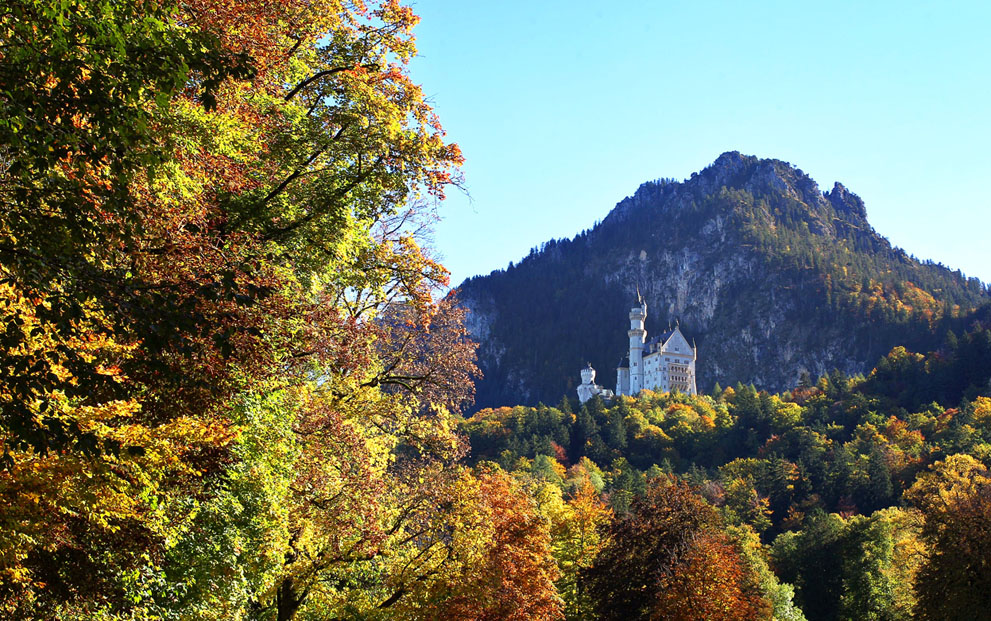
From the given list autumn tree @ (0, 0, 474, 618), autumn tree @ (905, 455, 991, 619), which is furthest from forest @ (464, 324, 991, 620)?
autumn tree @ (0, 0, 474, 618)

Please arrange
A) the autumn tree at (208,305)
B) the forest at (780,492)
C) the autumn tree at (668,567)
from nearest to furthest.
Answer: the autumn tree at (208,305) < the autumn tree at (668,567) < the forest at (780,492)

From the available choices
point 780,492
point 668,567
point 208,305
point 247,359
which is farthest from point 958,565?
point 780,492

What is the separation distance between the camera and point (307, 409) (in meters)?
16.7

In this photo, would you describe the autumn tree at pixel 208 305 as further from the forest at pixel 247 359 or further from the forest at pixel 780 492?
the forest at pixel 780 492

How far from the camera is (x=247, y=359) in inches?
460

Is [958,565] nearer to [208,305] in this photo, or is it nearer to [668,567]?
[668,567]

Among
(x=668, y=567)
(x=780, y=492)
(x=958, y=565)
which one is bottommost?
(x=668, y=567)

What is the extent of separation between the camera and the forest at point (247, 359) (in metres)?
8.66

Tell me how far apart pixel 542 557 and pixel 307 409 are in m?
16.1

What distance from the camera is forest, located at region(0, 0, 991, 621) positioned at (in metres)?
8.66

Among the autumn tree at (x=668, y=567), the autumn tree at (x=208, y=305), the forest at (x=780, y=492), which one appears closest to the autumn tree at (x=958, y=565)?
the forest at (x=780, y=492)

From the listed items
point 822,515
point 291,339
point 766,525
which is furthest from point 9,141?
point 766,525

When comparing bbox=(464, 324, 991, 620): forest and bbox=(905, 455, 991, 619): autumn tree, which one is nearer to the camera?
bbox=(905, 455, 991, 619): autumn tree

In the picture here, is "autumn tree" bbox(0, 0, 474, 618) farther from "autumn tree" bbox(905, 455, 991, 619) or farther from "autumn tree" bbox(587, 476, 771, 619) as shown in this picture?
"autumn tree" bbox(905, 455, 991, 619)
